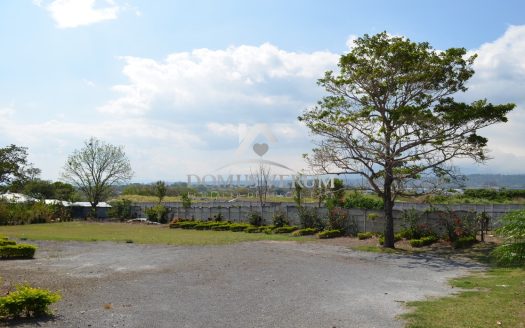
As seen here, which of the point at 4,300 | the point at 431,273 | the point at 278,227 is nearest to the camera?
the point at 4,300

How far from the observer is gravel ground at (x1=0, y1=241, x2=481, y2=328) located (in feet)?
27.8

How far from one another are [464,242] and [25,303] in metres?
18.0

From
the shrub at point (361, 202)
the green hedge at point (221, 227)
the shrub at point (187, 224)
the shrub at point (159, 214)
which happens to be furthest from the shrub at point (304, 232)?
the shrub at point (159, 214)

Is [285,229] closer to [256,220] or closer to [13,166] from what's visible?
[256,220]

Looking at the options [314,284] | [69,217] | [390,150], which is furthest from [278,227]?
[69,217]

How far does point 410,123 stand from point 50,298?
15717mm

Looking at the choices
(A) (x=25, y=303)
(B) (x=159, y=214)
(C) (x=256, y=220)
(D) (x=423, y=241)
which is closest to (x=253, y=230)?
(C) (x=256, y=220)

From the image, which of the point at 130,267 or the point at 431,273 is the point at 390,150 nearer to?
the point at 431,273

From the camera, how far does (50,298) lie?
8117mm

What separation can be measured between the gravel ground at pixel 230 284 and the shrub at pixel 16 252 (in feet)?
1.71

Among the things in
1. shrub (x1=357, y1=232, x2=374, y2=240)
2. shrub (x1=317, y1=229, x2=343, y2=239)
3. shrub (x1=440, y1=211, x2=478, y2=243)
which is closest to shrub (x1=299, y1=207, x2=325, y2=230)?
shrub (x1=317, y1=229, x2=343, y2=239)

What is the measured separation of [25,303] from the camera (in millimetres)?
7828

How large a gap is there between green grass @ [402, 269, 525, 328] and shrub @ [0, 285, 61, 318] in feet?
20.3

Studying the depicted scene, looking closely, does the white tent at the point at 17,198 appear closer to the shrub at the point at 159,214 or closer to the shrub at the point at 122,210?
the shrub at the point at 122,210
